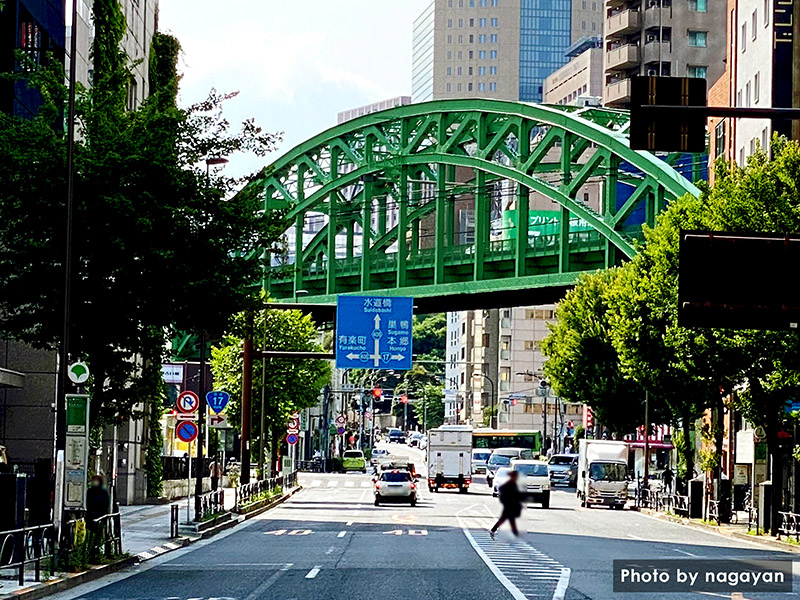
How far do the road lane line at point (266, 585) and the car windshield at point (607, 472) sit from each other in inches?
1423

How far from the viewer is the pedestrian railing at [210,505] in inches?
1895

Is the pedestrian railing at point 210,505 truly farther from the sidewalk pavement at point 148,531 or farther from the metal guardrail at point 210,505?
the sidewalk pavement at point 148,531

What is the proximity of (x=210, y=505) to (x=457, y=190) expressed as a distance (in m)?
58.9

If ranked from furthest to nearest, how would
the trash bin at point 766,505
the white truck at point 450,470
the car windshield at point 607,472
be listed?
the car windshield at point 607,472
the trash bin at point 766,505
the white truck at point 450,470

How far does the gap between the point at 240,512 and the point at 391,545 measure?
1785 centimetres

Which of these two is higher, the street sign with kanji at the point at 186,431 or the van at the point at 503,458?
the van at the point at 503,458

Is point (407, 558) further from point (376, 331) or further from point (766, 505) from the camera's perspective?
point (376, 331)

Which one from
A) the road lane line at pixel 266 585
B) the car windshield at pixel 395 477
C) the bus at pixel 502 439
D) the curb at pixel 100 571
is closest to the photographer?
the curb at pixel 100 571

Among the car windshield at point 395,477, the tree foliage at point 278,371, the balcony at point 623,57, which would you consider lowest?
the car windshield at point 395,477

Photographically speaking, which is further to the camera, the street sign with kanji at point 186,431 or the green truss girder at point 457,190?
the green truss girder at point 457,190

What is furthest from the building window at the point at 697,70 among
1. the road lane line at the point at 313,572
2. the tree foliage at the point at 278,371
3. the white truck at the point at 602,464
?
the road lane line at the point at 313,572

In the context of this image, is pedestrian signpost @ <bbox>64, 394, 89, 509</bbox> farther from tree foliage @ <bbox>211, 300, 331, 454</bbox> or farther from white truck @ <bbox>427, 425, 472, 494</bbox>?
tree foliage @ <bbox>211, 300, 331, 454</bbox>

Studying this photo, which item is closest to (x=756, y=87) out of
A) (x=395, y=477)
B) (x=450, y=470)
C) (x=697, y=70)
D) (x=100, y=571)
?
(x=395, y=477)

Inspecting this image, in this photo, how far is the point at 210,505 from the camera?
50.4m
